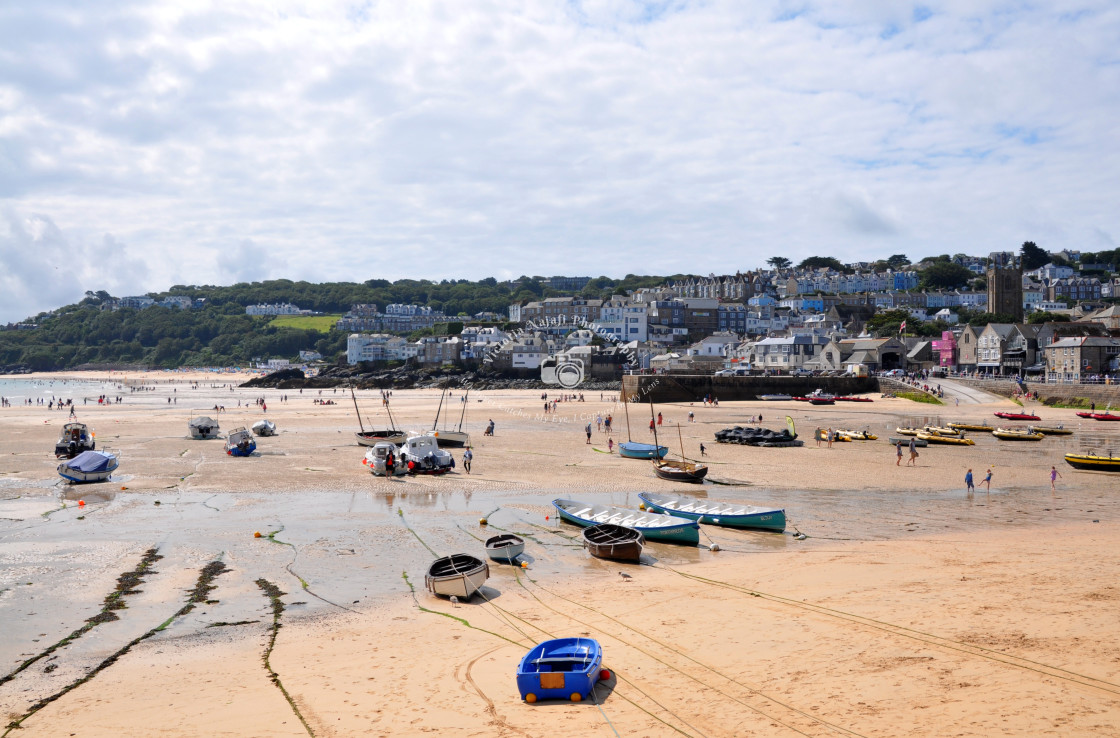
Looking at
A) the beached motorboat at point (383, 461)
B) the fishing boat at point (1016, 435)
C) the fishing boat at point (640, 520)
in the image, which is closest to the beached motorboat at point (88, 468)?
the beached motorboat at point (383, 461)

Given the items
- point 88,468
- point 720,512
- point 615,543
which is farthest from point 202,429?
point 615,543

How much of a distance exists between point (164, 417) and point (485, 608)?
51.4 meters

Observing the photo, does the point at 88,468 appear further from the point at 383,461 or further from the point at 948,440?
the point at 948,440

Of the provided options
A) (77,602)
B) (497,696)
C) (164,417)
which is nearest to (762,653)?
(497,696)

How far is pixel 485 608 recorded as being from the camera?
531 inches

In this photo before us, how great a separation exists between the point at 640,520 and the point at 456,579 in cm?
645

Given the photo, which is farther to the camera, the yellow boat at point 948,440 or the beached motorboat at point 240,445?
the yellow boat at point 948,440

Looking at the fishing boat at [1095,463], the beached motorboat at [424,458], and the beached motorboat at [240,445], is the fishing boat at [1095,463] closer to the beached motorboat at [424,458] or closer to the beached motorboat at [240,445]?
the beached motorboat at [424,458]

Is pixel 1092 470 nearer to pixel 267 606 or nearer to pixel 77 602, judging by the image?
pixel 267 606

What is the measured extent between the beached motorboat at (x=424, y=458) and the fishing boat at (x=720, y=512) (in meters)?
10.5

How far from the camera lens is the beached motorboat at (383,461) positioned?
2898cm

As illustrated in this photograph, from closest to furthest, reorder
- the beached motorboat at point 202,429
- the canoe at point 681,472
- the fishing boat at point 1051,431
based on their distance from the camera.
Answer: the canoe at point 681,472 < the fishing boat at point 1051,431 < the beached motorboat at point 202,429

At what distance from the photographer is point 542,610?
43.3 feet

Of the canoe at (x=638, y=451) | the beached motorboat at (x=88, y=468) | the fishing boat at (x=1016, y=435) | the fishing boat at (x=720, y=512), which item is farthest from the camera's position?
the fishing boat at (x=1016, y=435)
